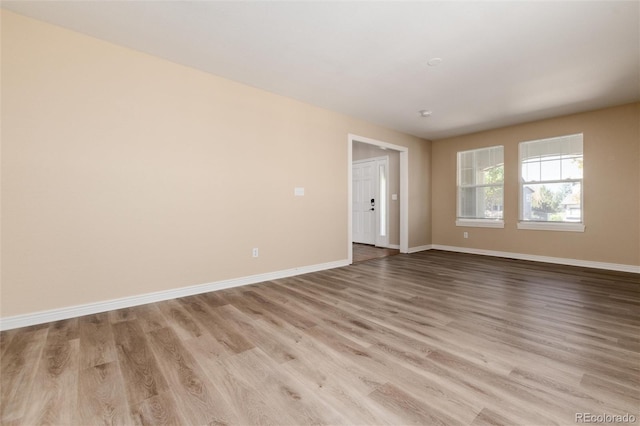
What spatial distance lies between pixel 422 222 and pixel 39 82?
21.3 feet

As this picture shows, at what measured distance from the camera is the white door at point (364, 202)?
23.5 ft

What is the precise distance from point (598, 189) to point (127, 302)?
676 centimetres

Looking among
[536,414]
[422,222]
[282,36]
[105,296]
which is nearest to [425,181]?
[422,222]

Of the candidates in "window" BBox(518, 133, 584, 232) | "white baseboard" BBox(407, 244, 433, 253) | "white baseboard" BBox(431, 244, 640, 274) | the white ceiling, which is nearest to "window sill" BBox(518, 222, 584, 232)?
"window" BBox(518, 133, 584, 232)

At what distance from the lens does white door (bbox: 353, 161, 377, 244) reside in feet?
23.5

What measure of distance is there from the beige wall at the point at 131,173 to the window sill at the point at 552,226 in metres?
4.23

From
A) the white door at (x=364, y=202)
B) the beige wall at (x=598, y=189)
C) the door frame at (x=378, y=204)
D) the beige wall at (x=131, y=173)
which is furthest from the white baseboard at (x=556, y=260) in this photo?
the beige wall at (x=131, y=173)

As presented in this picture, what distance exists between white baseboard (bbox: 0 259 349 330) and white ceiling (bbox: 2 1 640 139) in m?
2.53

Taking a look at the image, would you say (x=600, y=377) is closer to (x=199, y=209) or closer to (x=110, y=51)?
(x=199, y=209)

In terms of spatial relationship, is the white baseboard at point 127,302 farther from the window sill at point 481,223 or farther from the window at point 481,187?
the window at point 481,187

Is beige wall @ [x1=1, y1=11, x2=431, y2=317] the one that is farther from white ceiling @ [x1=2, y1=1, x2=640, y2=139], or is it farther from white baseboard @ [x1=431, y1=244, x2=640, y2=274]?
white baseboard @ [x1=431, y1=244, x2=640, y2=274]

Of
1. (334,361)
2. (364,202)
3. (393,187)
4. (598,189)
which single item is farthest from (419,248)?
(334,361)

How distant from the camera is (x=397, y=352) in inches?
75.6

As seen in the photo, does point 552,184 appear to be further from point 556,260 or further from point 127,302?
point 127,302
